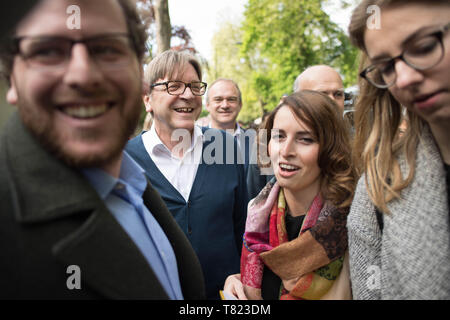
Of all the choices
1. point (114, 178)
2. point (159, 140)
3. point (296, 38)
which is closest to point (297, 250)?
point (114, 178)

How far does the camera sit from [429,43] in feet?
4.06

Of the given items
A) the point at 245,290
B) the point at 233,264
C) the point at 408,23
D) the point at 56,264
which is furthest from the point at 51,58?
the point at 233,264

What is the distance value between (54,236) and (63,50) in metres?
0.57

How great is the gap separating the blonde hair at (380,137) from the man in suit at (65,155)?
1072 mm

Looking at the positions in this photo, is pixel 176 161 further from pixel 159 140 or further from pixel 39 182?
pixel 39 182

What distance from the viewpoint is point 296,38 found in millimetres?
17656

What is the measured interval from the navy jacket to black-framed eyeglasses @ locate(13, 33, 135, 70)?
1486mm

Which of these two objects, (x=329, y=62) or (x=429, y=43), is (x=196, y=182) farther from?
(x=329, y=62)

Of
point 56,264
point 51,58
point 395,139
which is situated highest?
point 51,58

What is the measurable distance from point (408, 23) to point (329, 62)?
18744 mm
